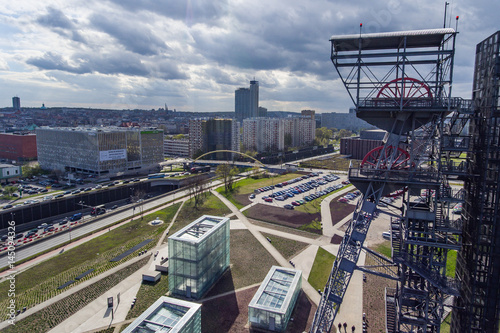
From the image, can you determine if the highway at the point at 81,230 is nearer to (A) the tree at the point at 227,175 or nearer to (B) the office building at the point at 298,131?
(A) the tree at the point at 227,175

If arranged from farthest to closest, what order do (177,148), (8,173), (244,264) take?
(177,148), (8,173), (244,264)

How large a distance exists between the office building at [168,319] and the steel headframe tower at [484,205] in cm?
1539

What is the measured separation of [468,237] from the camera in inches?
643

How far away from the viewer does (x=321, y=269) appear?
33.4 metres

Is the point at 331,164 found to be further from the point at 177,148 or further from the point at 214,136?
the point at 177,148

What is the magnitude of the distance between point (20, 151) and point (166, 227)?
89.4 meters

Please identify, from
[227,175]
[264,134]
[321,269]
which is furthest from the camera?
[264,134]

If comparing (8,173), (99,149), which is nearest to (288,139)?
(99,149)

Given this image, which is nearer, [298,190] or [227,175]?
[298,190]

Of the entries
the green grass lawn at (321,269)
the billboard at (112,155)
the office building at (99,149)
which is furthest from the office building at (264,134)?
the green grass lawn at (321,269)

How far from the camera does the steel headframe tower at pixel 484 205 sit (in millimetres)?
14898

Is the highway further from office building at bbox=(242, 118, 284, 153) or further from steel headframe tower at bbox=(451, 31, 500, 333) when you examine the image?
office building at bbox=(242, 118, 284, 153)

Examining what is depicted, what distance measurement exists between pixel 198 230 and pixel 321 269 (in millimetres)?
13877

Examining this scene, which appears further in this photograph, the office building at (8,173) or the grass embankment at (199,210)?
the office building at (8,173)
